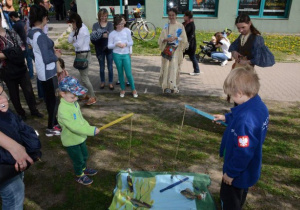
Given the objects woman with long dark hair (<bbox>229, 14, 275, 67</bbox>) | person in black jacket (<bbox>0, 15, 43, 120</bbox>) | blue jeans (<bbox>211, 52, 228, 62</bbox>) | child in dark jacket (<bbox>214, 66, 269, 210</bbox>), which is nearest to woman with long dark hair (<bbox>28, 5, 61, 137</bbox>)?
person in black jacket (<bbox>0, 15, 43, 120</bbox>)

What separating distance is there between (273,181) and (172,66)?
360cm

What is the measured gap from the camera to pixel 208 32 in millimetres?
14398

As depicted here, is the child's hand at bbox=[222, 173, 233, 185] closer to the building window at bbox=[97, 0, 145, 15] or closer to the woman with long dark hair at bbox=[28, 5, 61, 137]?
the woman with long dark hair at bbox=[28, 5, 61, 137]

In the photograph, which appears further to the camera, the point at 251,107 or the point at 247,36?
the point at 247,36

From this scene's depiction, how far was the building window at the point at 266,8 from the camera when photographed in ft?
45.4

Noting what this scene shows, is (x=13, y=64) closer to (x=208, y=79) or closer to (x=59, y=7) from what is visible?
(x=208, y=79)

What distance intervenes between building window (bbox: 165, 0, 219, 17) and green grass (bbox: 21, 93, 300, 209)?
9840 millimetres

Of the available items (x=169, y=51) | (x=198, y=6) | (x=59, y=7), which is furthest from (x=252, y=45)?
(x=59, y=7)

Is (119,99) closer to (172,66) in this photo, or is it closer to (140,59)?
(172,66)

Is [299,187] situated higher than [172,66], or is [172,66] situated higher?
[172,66]

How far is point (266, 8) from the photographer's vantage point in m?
14.0

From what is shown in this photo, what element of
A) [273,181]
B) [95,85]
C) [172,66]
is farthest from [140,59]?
[273,181]

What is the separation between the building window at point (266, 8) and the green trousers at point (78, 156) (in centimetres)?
1345

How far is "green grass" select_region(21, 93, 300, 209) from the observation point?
10.7ft
